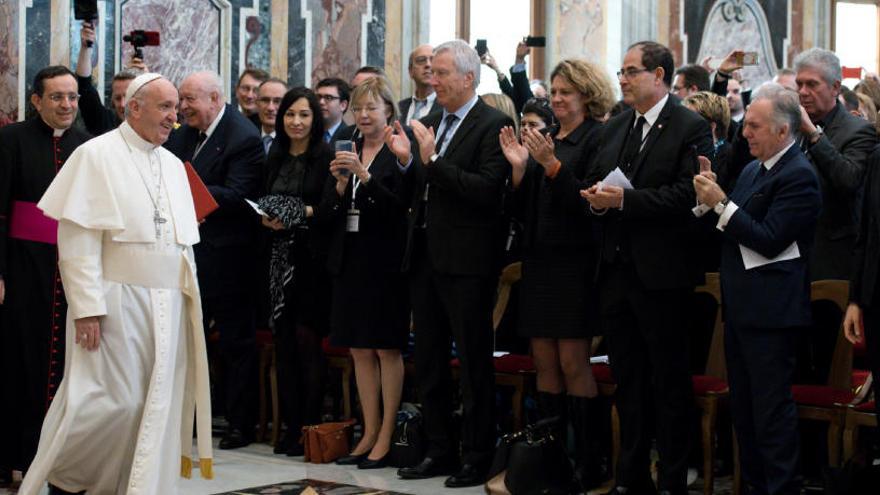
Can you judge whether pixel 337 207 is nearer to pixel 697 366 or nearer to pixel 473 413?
pixel 473 413

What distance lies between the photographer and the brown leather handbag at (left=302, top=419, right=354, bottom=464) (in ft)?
22.7

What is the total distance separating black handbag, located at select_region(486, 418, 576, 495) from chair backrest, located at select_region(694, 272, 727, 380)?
850mm

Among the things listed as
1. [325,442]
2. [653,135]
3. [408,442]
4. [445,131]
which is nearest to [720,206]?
[653,135]

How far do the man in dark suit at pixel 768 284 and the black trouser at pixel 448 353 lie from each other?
1236 mm

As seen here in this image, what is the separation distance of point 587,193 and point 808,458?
5.68 ft

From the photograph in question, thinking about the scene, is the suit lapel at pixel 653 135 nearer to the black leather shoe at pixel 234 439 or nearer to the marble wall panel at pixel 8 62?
the black leather shoe at pixel 234 439

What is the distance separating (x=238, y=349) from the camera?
743cm

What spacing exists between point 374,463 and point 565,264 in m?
1.47

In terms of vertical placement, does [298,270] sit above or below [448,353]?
above

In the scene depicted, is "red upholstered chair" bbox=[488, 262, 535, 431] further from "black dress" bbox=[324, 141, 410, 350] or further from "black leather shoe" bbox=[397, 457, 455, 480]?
"black dress" bbox=[324, 141, 410, 350]

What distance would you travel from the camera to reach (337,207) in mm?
6812

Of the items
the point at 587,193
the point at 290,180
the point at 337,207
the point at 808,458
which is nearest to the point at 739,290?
the point at 587,193

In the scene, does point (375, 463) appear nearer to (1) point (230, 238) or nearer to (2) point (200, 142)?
(1) point (230, 238)

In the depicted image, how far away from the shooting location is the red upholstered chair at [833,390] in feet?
18.5
